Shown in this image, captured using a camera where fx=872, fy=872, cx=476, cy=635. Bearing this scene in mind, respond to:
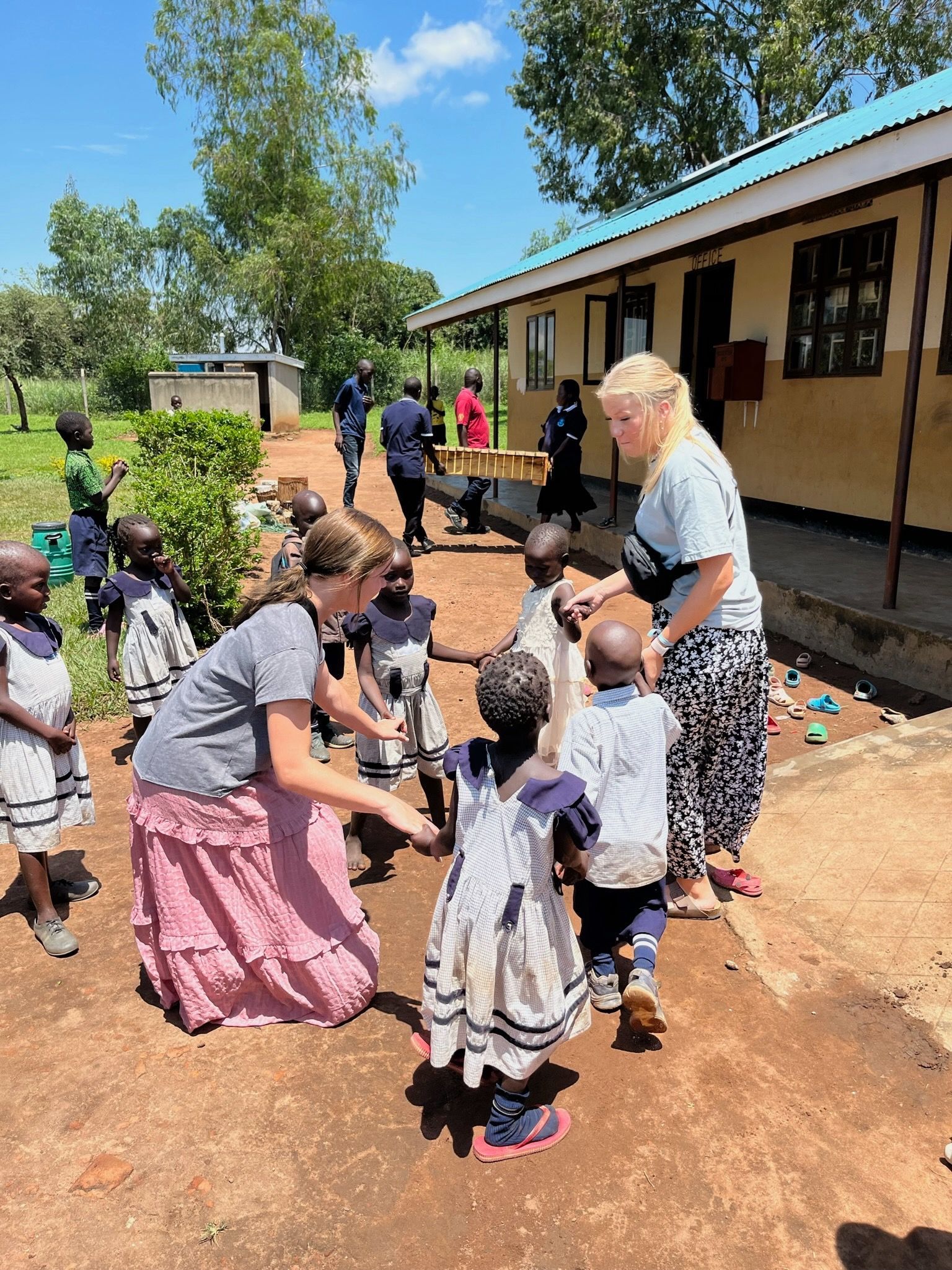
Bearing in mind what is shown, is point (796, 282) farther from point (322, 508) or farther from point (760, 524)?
point (322, 508)

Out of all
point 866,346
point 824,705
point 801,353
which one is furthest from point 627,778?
point 801,353

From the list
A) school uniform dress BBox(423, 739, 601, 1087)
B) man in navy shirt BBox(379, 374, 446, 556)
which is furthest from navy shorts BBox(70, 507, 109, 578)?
school uniform dress BBox(423, 739, 601, 1087)

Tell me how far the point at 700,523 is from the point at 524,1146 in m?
1.78

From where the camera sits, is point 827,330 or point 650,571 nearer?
point 650,571

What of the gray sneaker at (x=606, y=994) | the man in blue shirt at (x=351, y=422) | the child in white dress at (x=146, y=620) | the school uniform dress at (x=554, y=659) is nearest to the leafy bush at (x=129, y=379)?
the man in blue shirt at (x=351, y=422)

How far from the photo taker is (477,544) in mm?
10844

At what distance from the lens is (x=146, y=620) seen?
4516mm

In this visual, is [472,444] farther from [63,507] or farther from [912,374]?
[912,374]

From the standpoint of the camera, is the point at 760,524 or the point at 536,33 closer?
the point at 760,524

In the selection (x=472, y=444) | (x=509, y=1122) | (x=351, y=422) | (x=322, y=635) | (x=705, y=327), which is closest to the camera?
(x=509, y=1122)

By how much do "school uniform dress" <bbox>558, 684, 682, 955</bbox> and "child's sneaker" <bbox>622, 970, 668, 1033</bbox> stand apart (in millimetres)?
142

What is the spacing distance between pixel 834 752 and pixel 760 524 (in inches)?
221

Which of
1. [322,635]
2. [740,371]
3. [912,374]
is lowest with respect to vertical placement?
[322,635]

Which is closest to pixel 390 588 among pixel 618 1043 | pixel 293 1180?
pixel 618 1043
